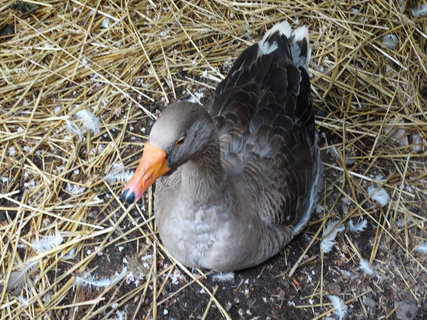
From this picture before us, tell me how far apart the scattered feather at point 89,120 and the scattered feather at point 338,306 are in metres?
1.81

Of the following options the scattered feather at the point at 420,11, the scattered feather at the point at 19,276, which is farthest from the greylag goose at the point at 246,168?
the scattered feather at the point at 420,11

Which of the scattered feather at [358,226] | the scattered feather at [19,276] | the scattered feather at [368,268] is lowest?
the scattered feather at [19,276]

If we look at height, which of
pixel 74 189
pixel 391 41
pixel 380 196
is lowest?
pixel 74 189

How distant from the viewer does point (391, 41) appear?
3.42 m

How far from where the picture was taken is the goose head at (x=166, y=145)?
1.73m

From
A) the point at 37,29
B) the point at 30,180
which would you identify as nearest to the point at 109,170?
the point at 30,180

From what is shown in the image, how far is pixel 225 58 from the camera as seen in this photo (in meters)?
3.36

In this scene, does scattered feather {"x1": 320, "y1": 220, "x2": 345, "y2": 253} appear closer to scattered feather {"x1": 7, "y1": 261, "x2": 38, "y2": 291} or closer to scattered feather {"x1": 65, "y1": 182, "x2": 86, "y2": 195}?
scattered feather {"x1": 65, "y1": 182, "x2": 86, "y2": 195}

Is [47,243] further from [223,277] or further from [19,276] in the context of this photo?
[223,277]

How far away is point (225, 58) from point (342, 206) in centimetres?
135

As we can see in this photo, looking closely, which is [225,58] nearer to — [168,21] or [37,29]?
[168,21]

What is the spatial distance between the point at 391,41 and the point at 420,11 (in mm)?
355

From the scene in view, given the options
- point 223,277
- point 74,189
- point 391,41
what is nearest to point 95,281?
point 74,189

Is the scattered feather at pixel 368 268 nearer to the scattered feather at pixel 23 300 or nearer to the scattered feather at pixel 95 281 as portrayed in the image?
the scattered feather at pixel 95 281
